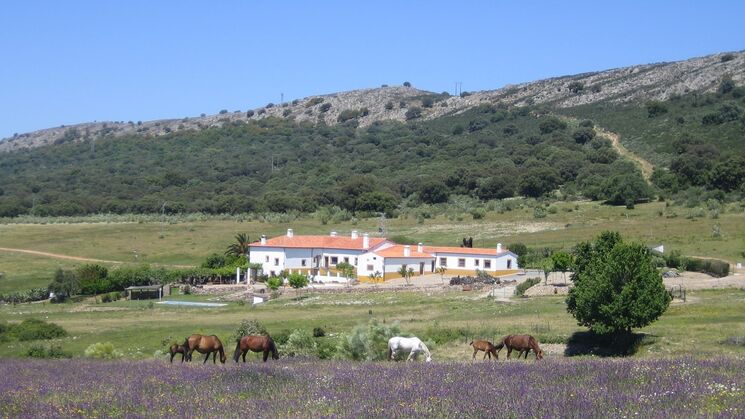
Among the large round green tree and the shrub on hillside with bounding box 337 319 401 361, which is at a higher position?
the large round green tree

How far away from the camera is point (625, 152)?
145750mm

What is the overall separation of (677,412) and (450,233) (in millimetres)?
89651

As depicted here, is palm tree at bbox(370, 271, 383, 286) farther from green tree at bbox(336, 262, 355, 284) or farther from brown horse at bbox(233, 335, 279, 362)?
brown horse at bbox(233, 335, 279, 362)

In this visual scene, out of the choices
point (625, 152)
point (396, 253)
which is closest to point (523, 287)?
point (396, 253)

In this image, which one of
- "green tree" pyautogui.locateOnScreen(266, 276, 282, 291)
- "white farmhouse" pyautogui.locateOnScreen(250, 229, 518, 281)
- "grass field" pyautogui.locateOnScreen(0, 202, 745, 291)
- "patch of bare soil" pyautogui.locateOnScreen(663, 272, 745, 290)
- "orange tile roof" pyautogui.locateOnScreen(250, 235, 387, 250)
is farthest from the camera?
"orange tile roof" pyautogui.locateOnScreen(250, 235, 387, 250)

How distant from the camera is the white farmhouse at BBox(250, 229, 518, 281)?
7581 cm

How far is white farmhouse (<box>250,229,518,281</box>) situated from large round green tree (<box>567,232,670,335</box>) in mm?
39424

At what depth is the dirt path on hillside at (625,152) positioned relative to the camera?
12856 centimetres

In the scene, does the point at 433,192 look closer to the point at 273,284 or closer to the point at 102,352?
the point at 273,284

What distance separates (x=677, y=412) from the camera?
9.41 meters

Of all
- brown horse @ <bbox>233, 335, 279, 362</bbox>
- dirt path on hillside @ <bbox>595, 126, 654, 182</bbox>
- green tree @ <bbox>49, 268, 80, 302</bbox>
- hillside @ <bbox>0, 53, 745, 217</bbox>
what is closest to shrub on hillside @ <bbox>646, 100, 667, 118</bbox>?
hillside @ <bbox>0, 53, 745, 217</bbox>

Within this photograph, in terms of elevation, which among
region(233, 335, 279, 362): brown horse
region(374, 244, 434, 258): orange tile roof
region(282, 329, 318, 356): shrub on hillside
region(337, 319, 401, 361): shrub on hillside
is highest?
region(374, 244, 434, 258): orange tile roof

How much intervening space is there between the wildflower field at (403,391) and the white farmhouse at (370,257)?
59.4 m

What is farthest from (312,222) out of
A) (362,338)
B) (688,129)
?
(362,338)
